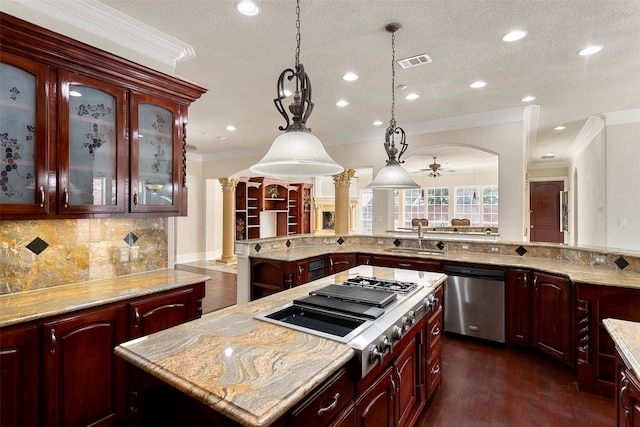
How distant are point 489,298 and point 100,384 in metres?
3.48

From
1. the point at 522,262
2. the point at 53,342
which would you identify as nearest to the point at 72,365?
the point at 53,342

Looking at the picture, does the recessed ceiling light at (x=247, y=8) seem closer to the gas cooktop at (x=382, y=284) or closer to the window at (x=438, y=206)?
the gas cooktop at (x=382, y=284)

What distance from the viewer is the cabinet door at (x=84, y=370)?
170 cm

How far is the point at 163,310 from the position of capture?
225 centimetres

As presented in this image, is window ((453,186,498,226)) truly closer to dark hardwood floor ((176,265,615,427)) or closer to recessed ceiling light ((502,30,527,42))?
dark hardwood floor ((176,265,615,427))

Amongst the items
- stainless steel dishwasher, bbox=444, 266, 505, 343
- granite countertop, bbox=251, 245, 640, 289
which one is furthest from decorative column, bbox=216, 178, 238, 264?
stainless steel dishwasher, bbox=444, 266, 505, 343

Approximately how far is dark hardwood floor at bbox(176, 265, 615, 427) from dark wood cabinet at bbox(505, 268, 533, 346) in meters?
0.18

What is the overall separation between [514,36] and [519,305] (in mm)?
2513

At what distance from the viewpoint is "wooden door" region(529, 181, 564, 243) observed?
29.3ft

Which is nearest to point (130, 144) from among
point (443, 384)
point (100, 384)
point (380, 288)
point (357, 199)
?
point (100, 384)

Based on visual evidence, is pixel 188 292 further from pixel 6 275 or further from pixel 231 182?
pixel 231 182

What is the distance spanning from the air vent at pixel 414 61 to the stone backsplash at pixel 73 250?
256cm

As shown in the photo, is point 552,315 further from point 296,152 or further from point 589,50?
point 296,152

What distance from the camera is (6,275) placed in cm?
195
